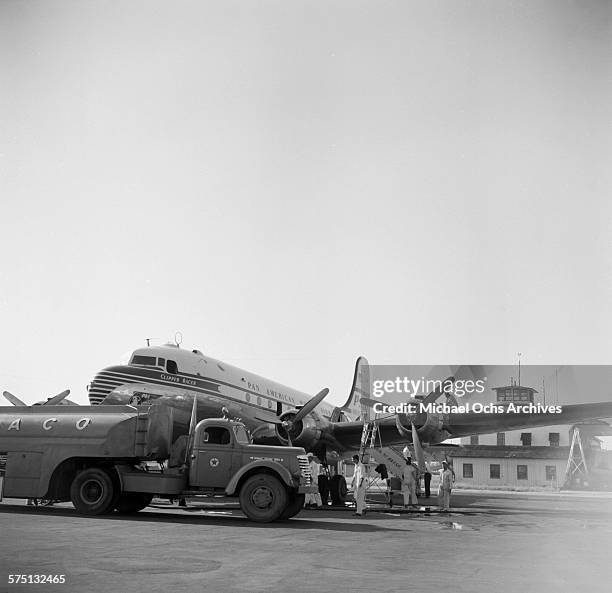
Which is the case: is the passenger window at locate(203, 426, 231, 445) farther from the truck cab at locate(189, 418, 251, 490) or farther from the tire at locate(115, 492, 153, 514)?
the tire at locate(115, 492, 153, 514)

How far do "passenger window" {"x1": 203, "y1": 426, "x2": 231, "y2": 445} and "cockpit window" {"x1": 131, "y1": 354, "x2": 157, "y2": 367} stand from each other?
19.4 feet

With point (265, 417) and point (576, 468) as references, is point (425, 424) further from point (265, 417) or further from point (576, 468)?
point (576, 468)

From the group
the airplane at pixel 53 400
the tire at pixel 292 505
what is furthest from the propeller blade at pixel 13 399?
the tire at pixel 292 505

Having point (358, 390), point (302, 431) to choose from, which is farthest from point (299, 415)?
point (358, 390)

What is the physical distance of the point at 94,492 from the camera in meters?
Result: 15.2

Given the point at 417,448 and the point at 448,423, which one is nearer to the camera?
the point at 417,448

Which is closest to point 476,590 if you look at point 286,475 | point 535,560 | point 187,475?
point 535,560

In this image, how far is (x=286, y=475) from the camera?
47.9 feet

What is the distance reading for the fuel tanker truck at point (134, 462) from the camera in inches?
584

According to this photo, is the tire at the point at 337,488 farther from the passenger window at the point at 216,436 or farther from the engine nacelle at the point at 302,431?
the passenger window at the point at 216,436

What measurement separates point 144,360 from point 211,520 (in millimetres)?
7215

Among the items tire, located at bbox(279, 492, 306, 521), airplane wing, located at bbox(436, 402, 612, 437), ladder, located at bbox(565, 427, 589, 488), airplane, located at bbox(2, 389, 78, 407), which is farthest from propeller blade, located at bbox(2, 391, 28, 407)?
ladder, located at bbox(565, 427, 589, 488)

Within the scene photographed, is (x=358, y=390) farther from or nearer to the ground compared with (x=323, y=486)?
farther from the ground

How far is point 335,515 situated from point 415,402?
6651 millimetres
